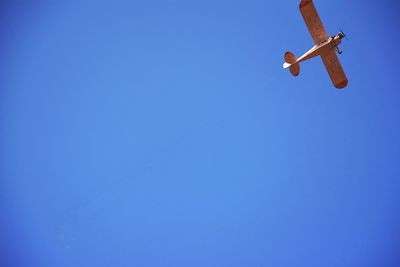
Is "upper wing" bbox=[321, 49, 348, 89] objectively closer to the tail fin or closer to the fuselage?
the fuselage

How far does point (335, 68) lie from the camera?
39.5 feet

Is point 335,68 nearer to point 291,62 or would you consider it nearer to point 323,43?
point 323,43

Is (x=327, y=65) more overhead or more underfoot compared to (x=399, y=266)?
more overhead

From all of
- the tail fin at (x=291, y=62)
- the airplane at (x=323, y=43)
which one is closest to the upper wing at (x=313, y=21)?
the airplane at (x=323, y=43)

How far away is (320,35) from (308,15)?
75 cm

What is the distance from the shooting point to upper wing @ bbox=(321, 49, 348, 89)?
11906 millimetres

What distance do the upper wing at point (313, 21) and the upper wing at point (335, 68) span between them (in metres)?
0.57

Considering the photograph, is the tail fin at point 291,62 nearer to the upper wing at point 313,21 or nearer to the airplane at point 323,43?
the airplane at point 323,43

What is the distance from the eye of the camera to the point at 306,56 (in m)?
12.2

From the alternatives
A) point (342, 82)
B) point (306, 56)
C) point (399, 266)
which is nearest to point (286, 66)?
point (306, 56)

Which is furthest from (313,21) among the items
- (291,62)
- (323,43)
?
(291,62)

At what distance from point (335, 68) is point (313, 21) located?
1.68m

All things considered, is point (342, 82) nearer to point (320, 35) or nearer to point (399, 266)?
point (320, 35)

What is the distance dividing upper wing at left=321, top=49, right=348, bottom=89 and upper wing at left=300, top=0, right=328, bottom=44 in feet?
1.86
